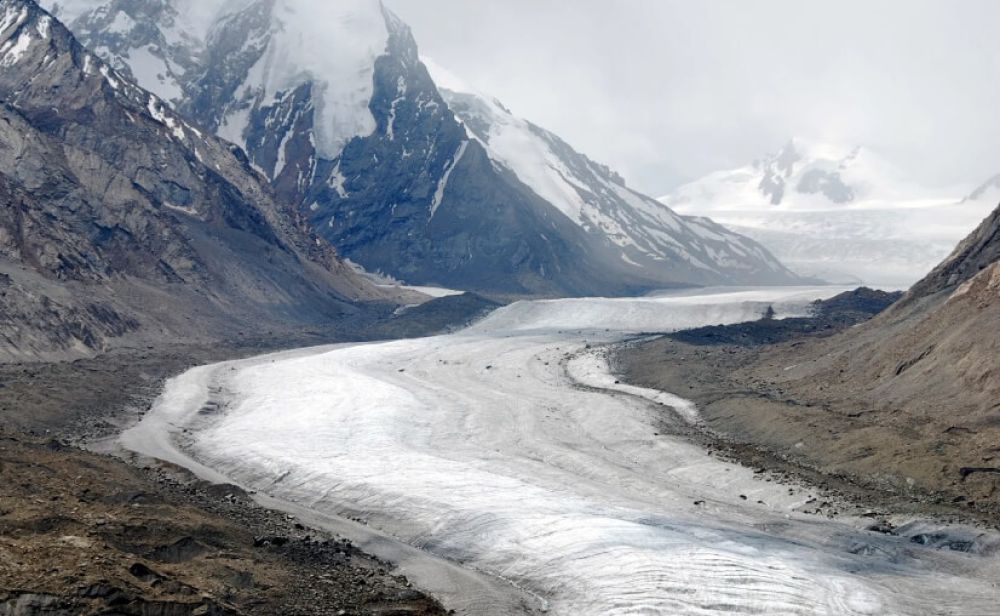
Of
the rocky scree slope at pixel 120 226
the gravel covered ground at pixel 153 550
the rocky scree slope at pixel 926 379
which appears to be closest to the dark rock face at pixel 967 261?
the rocky scree slope at pixel 926 379

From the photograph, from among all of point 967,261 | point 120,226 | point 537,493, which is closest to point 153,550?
point 537,493

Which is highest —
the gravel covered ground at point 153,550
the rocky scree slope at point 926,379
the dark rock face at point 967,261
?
the dark rock face at point 967,261

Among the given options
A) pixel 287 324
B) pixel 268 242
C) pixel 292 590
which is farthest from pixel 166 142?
pixel 292 590

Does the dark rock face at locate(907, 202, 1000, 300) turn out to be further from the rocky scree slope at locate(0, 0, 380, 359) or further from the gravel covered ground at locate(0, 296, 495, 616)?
the rocky scree slope at locate(0, 0, 380, 359)

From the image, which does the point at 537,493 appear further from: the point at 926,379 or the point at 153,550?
the point at 926,379

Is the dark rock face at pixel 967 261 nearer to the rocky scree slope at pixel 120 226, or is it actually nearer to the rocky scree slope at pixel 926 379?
the rocky scree slope at pixel 926 379
